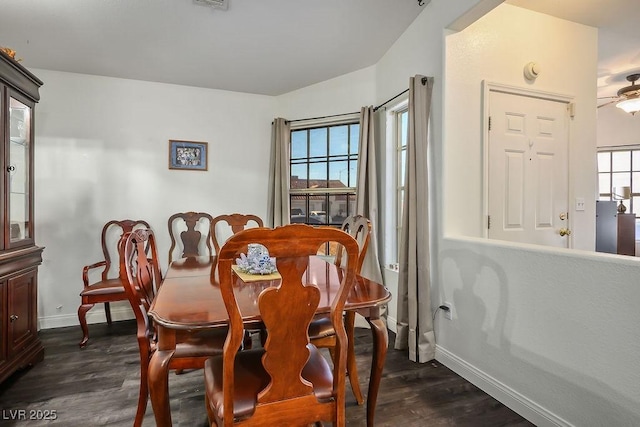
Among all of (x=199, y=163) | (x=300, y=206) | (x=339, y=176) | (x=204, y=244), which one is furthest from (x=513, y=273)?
(x=199, y=163)

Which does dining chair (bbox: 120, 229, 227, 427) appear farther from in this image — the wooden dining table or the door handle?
the door handle

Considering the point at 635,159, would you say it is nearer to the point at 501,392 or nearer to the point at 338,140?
the point at 338,140

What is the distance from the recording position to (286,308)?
3.61ft

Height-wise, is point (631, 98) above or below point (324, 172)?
above

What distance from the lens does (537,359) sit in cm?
172

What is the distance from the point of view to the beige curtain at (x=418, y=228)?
2.42 m

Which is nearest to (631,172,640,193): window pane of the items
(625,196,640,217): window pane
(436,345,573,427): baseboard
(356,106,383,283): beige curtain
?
(625,196,640,217): window pane

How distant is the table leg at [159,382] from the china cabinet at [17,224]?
4.98 feet

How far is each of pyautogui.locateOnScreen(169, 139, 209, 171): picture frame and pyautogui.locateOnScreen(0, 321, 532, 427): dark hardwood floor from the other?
6.31 ft

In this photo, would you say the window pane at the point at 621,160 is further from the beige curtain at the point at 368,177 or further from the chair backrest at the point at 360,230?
the chair backrest at the point at 360,230

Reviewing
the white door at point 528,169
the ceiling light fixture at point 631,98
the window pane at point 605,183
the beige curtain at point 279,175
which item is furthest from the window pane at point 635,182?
the beige curtain at point 279,175

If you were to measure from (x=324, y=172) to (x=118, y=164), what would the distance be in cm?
217

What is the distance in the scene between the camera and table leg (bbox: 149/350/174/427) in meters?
1.26

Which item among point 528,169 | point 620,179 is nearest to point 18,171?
point 528,169
